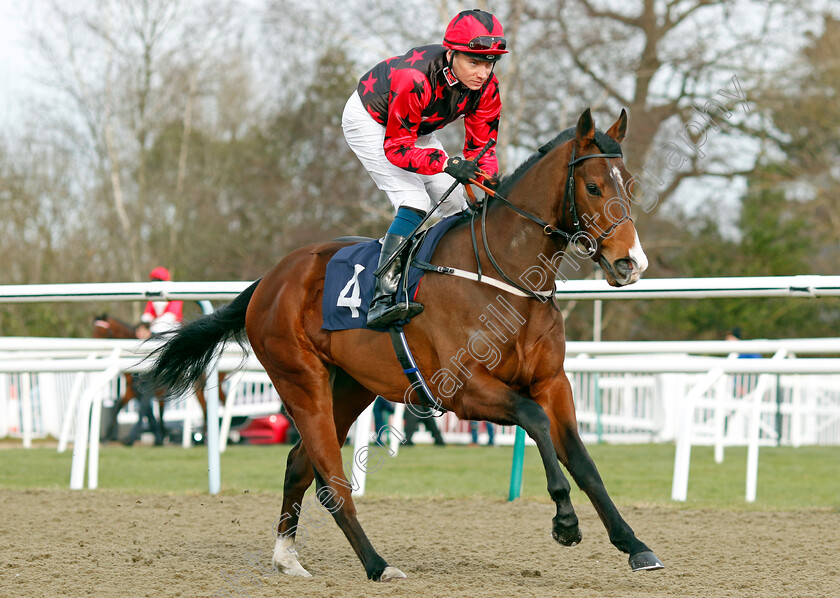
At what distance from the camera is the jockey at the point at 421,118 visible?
407 cm

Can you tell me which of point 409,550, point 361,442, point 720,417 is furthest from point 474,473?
point 409,550

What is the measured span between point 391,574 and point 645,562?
1028 millimetres

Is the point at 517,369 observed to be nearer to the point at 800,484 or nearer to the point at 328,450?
the point at 328,450

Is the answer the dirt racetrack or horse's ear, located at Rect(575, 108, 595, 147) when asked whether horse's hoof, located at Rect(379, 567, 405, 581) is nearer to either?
the dirt racetrack

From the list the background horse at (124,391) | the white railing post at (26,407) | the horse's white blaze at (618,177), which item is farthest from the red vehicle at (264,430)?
the horse's white blaze at (618,177)

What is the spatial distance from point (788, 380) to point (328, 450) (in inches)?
355

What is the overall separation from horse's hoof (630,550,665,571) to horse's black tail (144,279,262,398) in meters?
2.48

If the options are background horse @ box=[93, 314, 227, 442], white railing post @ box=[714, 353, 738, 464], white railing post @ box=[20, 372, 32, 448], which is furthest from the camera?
white railing post @ box=[20, 372, 32, 448]

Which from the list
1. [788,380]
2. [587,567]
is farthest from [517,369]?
[788,380]

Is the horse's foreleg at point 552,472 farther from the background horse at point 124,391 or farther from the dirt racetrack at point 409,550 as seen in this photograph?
the background horse at point 124,391

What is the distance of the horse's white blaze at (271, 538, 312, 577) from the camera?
4.18 meters

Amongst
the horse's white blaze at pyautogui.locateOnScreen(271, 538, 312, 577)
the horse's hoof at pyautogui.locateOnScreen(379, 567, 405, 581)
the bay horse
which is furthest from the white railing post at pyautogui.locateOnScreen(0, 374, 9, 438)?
the horse's hoof at pyautogui.locateOnScreen(379, 567, 405, 581)

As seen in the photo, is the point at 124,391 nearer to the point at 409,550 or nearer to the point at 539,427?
the point at 409,550

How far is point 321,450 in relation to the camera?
174 inches
